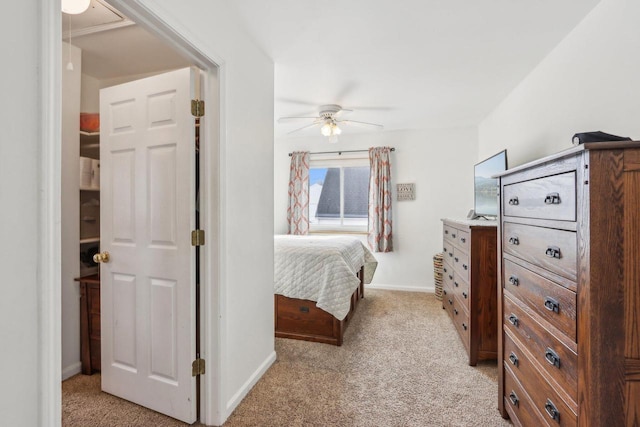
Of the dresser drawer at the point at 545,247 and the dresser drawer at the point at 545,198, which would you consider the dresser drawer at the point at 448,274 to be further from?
the dresser drawer at the point at 545,198

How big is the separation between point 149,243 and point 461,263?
2.47 metres

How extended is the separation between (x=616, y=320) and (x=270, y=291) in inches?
76.7

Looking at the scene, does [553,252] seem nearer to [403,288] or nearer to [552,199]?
[552,199]

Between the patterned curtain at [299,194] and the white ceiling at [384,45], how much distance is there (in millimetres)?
1615

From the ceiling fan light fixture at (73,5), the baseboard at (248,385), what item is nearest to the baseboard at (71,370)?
the baseboard at (248,385)

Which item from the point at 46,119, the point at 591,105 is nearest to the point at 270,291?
the point at 46,119

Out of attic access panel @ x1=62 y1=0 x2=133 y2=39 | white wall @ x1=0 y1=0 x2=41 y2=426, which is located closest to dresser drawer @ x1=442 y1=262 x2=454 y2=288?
white wall @ x1=0 y1=0 x2=41 y2=426

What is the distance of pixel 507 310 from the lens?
63.2 inches

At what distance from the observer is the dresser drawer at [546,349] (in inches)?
41.5

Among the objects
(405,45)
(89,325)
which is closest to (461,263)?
(405,45)

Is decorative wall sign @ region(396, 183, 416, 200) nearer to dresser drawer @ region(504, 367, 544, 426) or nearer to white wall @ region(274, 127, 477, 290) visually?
white wall @ region(274, 127, 477, 290)

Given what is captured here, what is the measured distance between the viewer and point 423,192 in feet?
14.5

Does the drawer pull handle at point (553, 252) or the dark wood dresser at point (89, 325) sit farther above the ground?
the drawer pull handle at point (553, 252)

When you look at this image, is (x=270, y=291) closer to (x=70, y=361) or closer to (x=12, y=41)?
(x=70, y=361)
